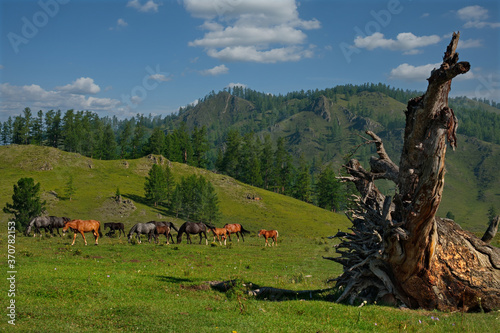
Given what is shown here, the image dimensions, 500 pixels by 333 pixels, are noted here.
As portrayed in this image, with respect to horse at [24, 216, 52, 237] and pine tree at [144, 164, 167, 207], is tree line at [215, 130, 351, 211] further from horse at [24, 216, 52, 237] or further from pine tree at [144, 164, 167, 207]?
horse at [24, 216, 52, 237]

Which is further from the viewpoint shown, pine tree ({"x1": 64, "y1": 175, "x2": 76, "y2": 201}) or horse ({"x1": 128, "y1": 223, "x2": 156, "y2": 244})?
pine tree ({"x1": 64, "y1": 175, "x2": 76, "y2": 201})

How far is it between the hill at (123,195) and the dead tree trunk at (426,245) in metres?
63.7

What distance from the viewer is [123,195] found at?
8762 cm

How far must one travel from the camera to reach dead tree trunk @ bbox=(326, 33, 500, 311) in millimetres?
10219

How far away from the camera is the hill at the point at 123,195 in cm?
7788

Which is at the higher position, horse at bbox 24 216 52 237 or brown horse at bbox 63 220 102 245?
brown horse at bbox 63 220 102 245

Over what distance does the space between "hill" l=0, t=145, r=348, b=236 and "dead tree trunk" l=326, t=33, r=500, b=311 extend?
63.7 m

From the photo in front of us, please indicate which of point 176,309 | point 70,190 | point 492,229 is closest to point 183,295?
point 176,309

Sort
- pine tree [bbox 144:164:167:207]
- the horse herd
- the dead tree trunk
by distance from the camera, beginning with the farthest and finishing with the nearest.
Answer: pine tree [bbox 144:164:167:207], the horse herd, the dead tree trunk

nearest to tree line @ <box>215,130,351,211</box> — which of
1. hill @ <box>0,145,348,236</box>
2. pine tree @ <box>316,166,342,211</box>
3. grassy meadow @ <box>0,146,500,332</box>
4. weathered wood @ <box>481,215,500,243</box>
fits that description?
pine tree @ <box>316,166,342,211</box>

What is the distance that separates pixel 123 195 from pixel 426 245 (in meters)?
85.5

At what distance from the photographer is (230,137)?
450 ft

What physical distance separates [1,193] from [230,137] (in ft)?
262

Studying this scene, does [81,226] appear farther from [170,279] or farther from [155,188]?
[155,188]
